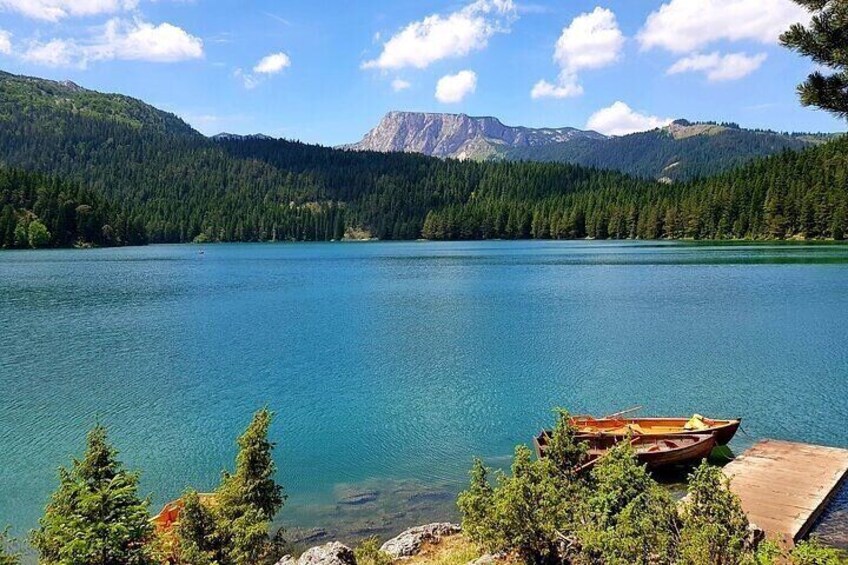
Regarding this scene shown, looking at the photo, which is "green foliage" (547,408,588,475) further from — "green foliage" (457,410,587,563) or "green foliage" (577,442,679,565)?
"green foliage" (577,442,679,565)

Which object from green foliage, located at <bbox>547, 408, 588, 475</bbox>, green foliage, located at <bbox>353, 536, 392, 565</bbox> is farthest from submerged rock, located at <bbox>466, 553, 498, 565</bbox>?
green foliage, located at <bbox>547, 408, 588, 475</bbox>

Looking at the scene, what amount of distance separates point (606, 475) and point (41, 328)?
54078mm

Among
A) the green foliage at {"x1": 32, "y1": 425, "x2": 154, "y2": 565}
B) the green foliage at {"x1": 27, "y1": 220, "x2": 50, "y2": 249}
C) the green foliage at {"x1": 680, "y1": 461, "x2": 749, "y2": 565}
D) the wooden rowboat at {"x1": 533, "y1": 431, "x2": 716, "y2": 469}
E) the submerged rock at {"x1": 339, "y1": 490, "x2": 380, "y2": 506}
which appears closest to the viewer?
the green foliage at {"x1": 680, "y1": 461, "x2": 749, "y2": 565}

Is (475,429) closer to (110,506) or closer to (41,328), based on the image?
(110,506)

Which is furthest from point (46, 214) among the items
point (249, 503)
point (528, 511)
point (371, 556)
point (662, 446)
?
point (528, 511)

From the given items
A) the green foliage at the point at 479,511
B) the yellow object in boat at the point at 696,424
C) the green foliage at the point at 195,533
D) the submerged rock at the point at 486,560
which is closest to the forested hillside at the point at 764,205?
the yellow object in boat at the point at 696,424

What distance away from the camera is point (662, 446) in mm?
22844

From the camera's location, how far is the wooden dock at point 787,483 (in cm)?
1742

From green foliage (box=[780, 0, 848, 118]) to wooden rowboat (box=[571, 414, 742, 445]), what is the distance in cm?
1370

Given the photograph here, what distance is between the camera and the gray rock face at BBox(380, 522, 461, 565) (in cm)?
1603

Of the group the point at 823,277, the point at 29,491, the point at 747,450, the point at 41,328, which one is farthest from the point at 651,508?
the point at 823,277

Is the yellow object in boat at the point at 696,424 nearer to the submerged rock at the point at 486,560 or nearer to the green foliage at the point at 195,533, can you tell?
the submerged rock at the point at 486,560

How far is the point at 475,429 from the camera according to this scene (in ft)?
92.4

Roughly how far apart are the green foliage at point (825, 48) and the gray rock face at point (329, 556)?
46.9 ft
